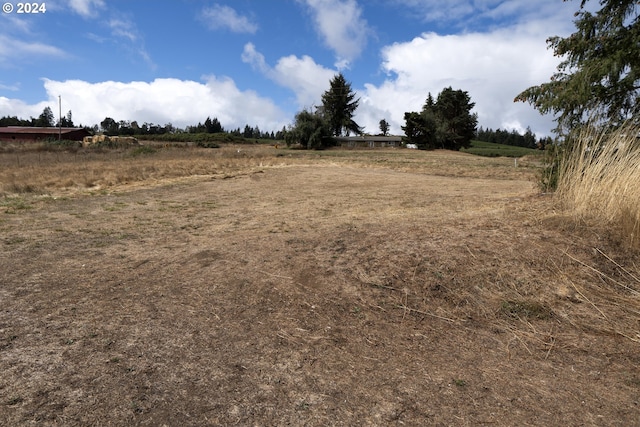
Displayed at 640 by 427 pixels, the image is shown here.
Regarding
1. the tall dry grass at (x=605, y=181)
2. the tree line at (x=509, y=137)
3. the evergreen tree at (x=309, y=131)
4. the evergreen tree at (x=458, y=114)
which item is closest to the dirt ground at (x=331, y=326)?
the tall dry grass at (x=605, y=181)

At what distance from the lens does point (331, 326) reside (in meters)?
3.10

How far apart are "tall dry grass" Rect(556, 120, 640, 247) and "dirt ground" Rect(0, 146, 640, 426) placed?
248mm

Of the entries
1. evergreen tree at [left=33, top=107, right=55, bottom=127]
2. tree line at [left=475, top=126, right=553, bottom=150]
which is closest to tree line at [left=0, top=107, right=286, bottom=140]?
evergreen tree at [left=33, top=107, right=55, bottom=127]

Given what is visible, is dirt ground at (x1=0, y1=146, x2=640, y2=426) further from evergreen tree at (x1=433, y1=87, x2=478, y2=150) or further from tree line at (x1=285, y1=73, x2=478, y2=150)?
evergreen tree at (x1=433, y1=87, x2=478, y2=150)

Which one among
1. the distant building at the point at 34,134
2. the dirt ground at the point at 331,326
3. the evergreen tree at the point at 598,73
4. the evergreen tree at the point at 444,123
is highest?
the evergreen tree at the point at 444,123

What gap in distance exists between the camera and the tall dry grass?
418 centimetres

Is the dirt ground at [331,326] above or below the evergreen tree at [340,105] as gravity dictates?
below

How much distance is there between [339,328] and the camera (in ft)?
10.1

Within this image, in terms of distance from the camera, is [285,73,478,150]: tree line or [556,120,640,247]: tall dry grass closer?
[556,120,640,247]: tall dry grass

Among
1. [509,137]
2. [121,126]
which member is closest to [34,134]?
[121,126]

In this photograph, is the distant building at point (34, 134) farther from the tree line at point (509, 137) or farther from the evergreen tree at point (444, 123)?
the tree line at point (509, 137)

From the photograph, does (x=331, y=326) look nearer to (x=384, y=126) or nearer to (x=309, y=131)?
(x=309, y=131)

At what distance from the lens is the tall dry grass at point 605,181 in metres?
4.18

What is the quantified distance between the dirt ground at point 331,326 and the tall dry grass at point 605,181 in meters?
0.25
